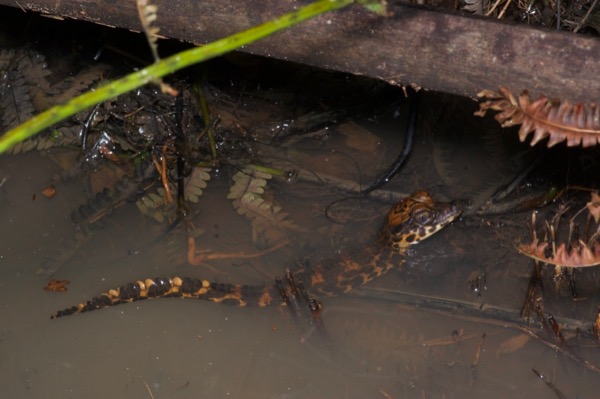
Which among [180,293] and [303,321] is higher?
[180,293]

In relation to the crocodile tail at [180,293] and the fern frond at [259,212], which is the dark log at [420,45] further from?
the crocodile tail at [180,293]

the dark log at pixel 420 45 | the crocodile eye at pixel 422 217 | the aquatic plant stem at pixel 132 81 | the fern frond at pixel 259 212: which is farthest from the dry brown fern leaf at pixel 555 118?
the fern frond at pixel 259 212

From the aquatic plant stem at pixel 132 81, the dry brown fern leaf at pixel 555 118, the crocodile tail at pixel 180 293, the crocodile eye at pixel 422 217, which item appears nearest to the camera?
the aquatic plant stem at pixel 132 81

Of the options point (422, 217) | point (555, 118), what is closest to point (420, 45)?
point (555, 118)

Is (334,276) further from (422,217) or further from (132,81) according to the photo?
(132,81)

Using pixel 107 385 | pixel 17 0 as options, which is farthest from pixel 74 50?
pixel 107 385

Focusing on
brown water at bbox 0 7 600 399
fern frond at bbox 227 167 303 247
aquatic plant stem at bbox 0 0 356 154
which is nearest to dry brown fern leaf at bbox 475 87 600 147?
aquatic plant stem at bbox 0 0 356 154

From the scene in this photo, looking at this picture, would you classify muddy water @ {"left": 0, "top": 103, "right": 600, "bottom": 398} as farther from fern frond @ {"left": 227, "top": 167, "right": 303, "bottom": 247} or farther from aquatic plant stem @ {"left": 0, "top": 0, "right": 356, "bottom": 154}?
aquatic plant stem @ {"left": 0, "top": 0, "right": 356, "bottom": 154}
